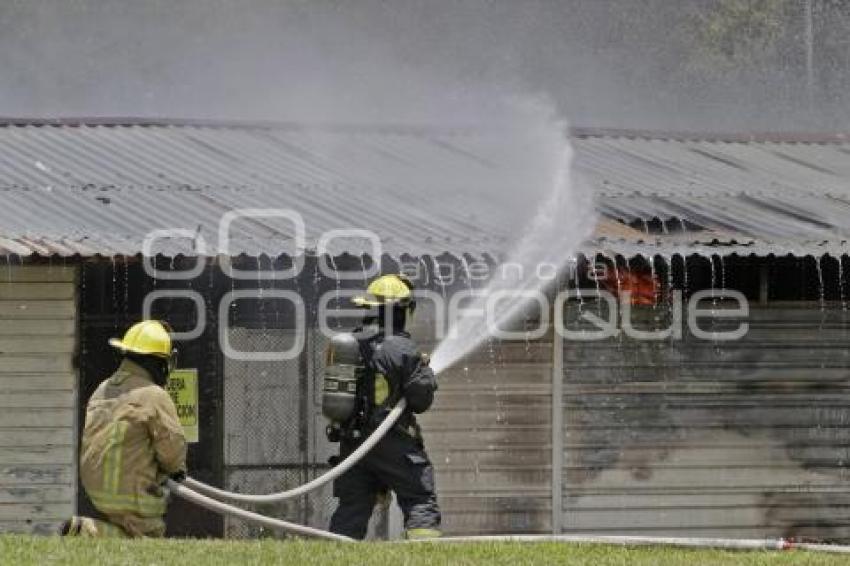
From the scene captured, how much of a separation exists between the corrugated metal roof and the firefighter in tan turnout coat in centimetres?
192

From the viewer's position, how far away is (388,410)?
1290cm

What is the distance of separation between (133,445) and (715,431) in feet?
18.5

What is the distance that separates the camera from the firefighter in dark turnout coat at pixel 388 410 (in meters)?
12.8

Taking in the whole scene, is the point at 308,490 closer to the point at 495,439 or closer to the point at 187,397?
Answer: the point at 187,397

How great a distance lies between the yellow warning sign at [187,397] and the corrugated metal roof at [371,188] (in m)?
A: 1.21

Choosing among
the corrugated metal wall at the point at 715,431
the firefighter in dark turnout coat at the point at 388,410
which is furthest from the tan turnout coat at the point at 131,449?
the corrugated metal wall at the point at 715,431

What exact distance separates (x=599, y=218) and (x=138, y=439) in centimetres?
489

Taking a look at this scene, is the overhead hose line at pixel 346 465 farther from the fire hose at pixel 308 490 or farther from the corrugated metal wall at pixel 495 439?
the corrugated metal wall at pixel 495 439

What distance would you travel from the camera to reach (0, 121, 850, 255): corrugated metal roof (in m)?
14.6

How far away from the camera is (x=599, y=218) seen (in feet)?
51.1

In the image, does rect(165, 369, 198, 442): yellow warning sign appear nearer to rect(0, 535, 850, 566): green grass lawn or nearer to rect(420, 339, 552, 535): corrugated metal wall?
rect(420, 339, 552, 535): corrugated metal wall

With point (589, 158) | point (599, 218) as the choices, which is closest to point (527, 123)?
point (589, 158)

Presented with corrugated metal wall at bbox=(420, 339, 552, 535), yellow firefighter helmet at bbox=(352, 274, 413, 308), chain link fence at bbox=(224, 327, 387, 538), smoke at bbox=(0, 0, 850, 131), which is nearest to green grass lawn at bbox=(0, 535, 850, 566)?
yellow firefighter helmet at bbox=(352, 274, 413, 308)

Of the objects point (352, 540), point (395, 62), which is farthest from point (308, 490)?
point (395, 62)
